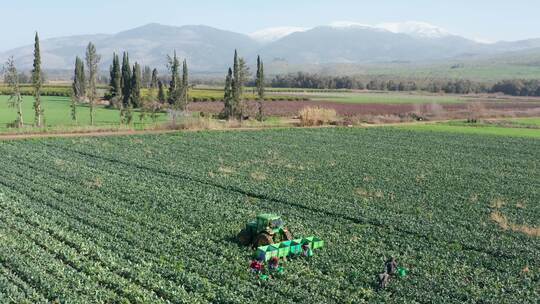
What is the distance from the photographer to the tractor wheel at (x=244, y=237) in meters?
23.2

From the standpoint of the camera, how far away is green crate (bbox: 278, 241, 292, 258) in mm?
21156

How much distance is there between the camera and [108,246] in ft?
72.5

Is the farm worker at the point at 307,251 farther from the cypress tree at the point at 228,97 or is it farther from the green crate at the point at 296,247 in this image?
the cypress tree at the point at 228,97

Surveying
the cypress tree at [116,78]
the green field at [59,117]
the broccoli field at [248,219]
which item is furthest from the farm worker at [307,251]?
the cypress tree at [116,78]

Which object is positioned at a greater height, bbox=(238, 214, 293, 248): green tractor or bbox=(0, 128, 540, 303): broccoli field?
bbox=(238, 214, 293, 248): green tractor

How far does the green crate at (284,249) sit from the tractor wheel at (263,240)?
81 centimetres

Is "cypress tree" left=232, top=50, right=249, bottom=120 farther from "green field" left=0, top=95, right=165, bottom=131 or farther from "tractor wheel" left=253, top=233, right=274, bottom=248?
"tractor wheel" left=253, top=233, right=274, bottom=248

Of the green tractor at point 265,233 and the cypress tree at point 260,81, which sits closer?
the green tractor at point 265,233

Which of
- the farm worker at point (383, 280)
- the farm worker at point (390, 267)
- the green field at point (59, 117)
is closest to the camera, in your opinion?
the farm worker at point (383, 280)

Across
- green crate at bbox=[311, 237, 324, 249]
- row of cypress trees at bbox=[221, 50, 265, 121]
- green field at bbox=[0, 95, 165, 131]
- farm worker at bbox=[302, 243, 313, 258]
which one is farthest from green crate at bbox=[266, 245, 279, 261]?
row of cypress trees at bbox=[221, 50, 265, 121]

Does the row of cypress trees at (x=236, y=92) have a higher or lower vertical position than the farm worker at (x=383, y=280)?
higher

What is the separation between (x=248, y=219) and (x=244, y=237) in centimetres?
382

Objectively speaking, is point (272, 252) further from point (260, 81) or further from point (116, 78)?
point (116, 78)

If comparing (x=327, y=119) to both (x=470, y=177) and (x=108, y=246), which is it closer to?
(x=470, y=177)
